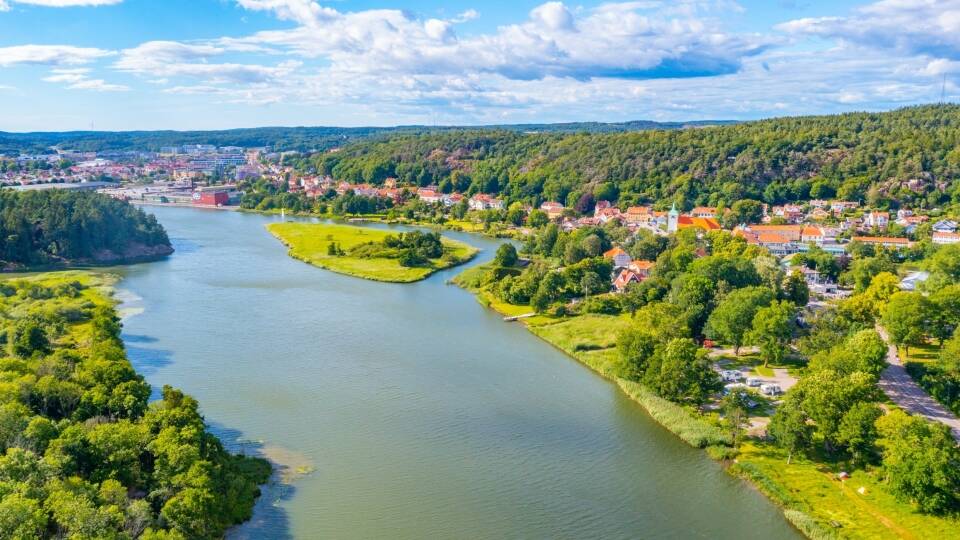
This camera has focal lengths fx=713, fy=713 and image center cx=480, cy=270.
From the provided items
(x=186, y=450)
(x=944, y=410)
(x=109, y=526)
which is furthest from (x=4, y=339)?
(x=944, y=410)

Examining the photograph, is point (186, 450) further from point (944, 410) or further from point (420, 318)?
point (944, 410)

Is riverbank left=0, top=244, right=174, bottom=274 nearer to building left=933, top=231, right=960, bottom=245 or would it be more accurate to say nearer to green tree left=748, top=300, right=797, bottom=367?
green tree left=748, top=300, right=797, bottom=367

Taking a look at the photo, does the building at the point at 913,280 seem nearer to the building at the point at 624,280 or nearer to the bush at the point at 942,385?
the building at the point at 624,280

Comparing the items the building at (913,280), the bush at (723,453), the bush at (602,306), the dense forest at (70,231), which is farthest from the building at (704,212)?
the bush at (723,453)

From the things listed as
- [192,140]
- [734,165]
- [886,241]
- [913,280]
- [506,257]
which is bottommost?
[506,257]

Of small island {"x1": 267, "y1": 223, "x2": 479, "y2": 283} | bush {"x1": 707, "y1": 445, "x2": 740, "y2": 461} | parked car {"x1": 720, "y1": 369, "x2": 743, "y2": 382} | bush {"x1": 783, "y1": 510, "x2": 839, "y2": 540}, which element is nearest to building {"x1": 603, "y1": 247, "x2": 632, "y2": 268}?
small island {"x1": 267, "y1": 223, "x2": 479, "y2": 283}

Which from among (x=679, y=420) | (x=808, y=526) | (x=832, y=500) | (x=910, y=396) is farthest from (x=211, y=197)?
(x=808, y=526)

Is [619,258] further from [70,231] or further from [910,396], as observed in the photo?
[70,231]
